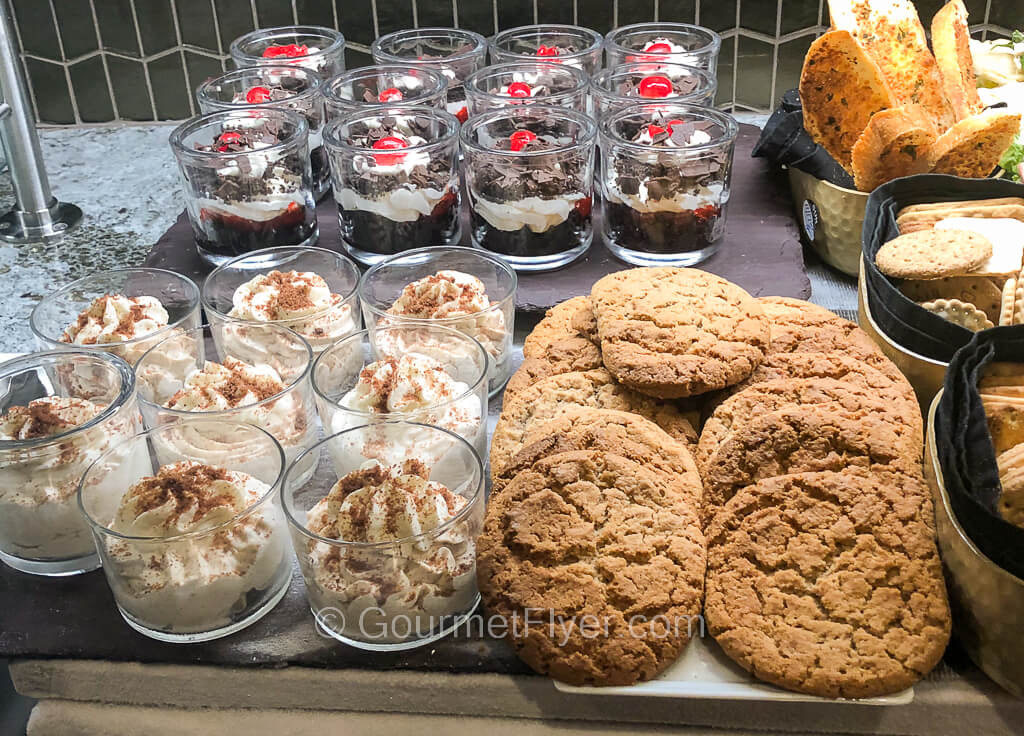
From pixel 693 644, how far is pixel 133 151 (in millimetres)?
2072

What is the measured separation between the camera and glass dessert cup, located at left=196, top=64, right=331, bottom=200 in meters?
1.99

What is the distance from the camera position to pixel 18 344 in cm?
182

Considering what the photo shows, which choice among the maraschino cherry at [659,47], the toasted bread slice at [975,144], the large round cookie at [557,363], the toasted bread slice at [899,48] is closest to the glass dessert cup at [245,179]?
the large round cookie at [557,363]

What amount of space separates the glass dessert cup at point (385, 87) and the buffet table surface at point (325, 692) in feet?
3.67

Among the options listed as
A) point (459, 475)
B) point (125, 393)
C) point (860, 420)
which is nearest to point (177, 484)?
point (125, 393)

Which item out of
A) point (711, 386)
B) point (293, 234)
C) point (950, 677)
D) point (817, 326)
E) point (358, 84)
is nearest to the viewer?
point (950, 677)

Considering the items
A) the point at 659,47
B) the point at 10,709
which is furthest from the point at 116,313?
the point at 659,47

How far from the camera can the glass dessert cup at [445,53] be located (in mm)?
2102

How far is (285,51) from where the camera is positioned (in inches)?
85.6

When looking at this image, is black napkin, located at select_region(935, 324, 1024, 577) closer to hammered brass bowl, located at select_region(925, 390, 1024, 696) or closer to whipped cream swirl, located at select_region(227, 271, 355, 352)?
hammered brass bowl, located at select_region(925, 390, 1024, 696)

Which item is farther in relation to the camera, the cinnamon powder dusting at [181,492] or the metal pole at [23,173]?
the metal pole at [23,173]

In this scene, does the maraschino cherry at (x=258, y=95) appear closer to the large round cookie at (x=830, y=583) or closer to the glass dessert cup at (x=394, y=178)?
the glass dessert cup at (x=394, y=178)

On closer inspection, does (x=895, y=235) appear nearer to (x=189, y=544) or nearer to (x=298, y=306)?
(x=298, y=306)

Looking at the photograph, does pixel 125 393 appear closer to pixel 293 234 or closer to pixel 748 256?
pixel 293 234
